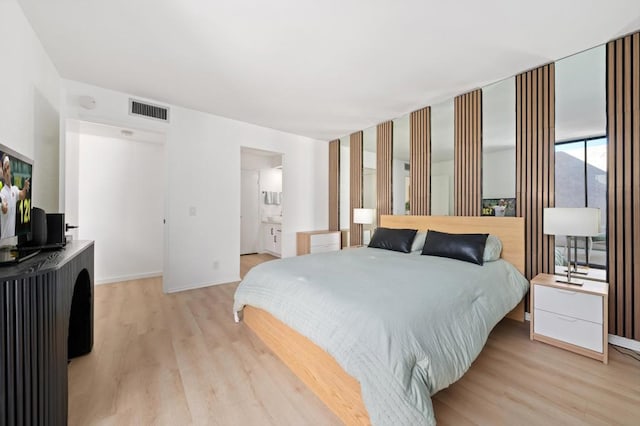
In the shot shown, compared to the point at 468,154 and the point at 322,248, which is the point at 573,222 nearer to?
the point at 468,154

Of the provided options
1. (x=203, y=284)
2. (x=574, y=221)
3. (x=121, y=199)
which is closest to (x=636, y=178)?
(x=574, y=221)

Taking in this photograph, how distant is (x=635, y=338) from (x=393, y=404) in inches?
98.1

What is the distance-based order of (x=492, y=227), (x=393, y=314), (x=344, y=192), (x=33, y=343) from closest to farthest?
(x=33, y=343) < (x=393, y=314) < (x=492, y=227) < (x=344, y=192)

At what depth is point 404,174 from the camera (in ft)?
13.3

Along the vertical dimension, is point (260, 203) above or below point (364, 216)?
above

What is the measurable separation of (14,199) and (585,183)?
433 centimetres

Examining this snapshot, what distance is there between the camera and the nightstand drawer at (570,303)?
2029mm

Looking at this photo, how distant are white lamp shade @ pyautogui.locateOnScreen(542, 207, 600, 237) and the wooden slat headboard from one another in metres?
0.42

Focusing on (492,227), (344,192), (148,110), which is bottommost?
(492,227)

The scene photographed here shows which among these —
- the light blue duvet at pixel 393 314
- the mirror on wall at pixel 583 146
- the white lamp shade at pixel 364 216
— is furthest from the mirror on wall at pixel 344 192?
the mirror on wall at pixel 583 146

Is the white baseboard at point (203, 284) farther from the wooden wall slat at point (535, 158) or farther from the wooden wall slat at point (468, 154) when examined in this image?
the wooden wall slat at point (535, 158)

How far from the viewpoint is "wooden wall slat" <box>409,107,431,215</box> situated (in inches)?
142

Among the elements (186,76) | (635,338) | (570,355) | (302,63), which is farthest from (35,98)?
(635,338)

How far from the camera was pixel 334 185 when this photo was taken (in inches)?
211
